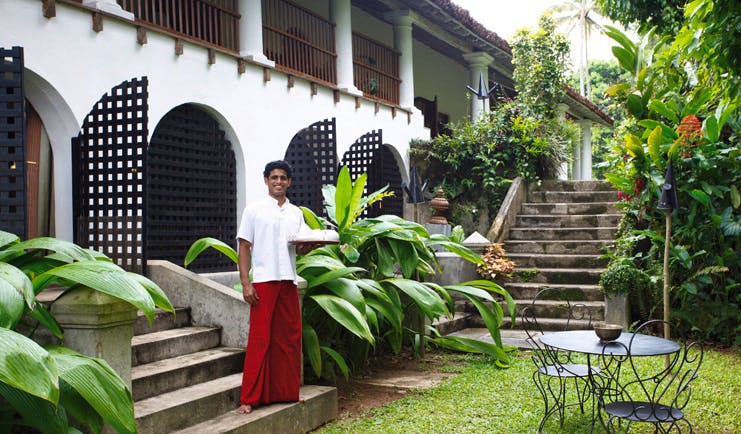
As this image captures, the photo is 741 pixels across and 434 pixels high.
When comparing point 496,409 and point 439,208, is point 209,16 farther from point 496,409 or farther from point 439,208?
point 496,409

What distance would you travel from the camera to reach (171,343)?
491 centimetres

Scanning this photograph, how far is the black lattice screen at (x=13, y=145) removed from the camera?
509cm

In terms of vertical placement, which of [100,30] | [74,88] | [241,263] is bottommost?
[241,263]

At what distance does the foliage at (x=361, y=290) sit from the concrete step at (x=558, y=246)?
317 cm

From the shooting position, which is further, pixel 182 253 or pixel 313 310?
pixel 182 253

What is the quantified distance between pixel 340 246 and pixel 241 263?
62.2 inches

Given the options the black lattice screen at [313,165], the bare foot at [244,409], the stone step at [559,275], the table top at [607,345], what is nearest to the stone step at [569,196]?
the stone step at [559,275]

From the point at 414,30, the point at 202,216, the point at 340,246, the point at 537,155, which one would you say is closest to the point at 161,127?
the point at 202,216

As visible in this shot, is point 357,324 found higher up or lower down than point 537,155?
lower down

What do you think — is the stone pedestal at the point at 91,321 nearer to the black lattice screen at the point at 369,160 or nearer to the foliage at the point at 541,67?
the black lattice screen at the point at 369,160

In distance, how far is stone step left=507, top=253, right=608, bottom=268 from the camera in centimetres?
916

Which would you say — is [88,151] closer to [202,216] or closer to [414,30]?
[202,216]

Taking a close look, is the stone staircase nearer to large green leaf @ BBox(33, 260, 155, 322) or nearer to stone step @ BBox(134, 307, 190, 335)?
stone step @ BBox(134, 307, 190, 335)

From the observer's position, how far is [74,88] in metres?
6.40
